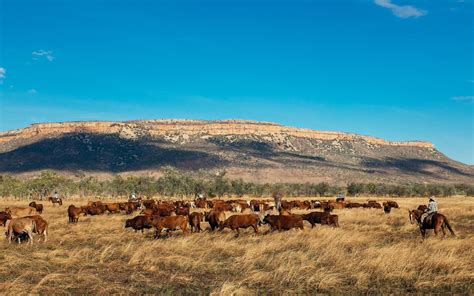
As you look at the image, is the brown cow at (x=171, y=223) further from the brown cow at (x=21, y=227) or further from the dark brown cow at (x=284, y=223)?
the brown cow at (x=21, y=227)

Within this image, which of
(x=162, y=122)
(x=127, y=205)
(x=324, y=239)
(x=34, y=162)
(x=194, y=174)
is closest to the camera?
(x=324, y=239)

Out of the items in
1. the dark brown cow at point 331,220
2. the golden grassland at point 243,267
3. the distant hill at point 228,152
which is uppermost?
the distant hill at point 228,152

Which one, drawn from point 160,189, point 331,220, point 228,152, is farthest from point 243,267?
point 228,152

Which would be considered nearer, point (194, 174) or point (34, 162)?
point (194, 174)

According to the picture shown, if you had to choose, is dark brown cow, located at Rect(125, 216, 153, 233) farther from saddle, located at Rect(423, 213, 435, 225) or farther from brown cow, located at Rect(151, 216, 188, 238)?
saddle, located at Rect(423, 213, 435, 225)

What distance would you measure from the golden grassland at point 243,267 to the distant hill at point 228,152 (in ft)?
327

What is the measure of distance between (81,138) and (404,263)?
148155mm

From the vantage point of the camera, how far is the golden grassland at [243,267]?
9.37 metres

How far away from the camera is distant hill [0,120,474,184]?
402ft

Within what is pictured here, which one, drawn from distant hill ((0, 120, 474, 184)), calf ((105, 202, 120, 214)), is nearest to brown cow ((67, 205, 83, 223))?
calf ((105, 202, 120, 214))

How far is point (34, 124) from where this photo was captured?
178375 millimetres

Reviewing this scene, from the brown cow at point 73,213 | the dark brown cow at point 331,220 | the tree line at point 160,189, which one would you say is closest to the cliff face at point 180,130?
the tree line at point 160,189

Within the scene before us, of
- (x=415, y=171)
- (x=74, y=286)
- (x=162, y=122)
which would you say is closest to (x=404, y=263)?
(x=74, y=286)

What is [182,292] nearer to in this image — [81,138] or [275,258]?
[275,258]
